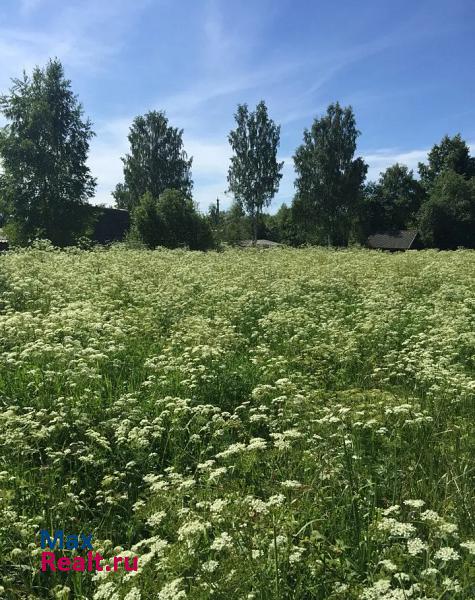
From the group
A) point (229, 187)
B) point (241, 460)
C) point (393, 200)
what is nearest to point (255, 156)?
point (229, 187)

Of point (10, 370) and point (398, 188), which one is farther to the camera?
point (398, 188)

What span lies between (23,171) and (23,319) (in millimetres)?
29645

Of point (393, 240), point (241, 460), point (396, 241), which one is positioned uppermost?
point (393, 240)

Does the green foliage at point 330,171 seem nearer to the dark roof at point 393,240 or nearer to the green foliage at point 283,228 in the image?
the green foliage at point 283,228

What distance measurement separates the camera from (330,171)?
4953 centimetres

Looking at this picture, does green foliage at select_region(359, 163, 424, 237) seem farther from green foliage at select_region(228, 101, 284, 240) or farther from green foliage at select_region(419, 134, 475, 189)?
green foliage at select_region(228, 101, 284, 240)

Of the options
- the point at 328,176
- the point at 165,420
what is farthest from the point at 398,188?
the point at 165,420

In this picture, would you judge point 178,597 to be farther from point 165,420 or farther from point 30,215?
point 30,215

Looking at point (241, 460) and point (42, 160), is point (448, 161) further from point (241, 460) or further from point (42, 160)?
point (241, 460)

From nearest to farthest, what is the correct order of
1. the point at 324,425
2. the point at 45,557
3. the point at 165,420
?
1. the point at 45,557
2. the point at 324,425
3. the point at 165,420

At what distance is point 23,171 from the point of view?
32.9 metres

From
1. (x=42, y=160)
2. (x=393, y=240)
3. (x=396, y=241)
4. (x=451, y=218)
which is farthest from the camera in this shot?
(x=393, y=240)

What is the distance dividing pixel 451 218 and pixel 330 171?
18484 millimetres

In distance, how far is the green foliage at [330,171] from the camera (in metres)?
49.6
